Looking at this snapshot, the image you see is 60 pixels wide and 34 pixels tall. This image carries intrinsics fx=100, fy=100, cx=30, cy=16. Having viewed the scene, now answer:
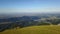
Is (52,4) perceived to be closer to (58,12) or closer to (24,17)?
(58,12)

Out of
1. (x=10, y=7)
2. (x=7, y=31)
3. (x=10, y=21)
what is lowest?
(x=7, y=31)

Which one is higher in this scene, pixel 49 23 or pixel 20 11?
pixel 20 11

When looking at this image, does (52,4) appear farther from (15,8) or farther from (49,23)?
(15,8)

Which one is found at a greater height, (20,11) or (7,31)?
(20,11)

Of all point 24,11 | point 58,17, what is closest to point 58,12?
point 58,17

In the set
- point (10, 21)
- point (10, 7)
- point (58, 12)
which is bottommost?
point (10, 21)

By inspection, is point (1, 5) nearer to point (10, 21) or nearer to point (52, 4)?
point (10, 21)

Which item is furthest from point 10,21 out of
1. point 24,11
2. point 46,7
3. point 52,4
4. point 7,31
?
point 52,4
